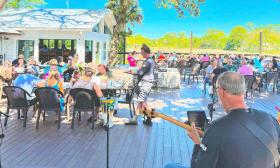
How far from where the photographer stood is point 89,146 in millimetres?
6121

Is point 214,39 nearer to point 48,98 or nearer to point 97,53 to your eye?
point 97,53

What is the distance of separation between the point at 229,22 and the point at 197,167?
8760 centimetres

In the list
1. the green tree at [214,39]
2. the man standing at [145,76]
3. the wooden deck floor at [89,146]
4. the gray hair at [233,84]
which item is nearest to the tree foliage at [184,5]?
the wooden deck floor at [89,146]

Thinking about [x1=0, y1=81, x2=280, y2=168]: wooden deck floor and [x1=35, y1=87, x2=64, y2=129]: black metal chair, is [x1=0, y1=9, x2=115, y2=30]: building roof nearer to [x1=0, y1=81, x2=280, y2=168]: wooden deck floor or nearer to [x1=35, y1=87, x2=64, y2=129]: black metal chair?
[x1=0, y1=81, x2=280, y2=168]: wooden deck floor

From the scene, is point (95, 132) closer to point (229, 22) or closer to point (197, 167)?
point (197, 167)

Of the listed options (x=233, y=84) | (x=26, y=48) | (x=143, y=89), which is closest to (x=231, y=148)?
(x=233, y=84)

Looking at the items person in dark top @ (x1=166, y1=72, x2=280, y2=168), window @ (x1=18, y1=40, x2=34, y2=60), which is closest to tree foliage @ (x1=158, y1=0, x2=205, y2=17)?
window @ (x1=18, y1=40, x2=34, y2=60)

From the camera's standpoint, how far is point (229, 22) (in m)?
86.3

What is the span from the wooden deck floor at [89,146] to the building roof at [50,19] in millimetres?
10584

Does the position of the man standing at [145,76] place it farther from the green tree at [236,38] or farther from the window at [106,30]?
the green tree at [236,38]

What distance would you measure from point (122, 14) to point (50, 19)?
18.8 feet

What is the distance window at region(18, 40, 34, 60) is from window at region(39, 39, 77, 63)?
19.2 inches

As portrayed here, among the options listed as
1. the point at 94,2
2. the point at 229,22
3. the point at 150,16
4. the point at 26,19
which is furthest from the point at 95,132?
the point at 229,22

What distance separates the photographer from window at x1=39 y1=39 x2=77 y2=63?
62.9ft
